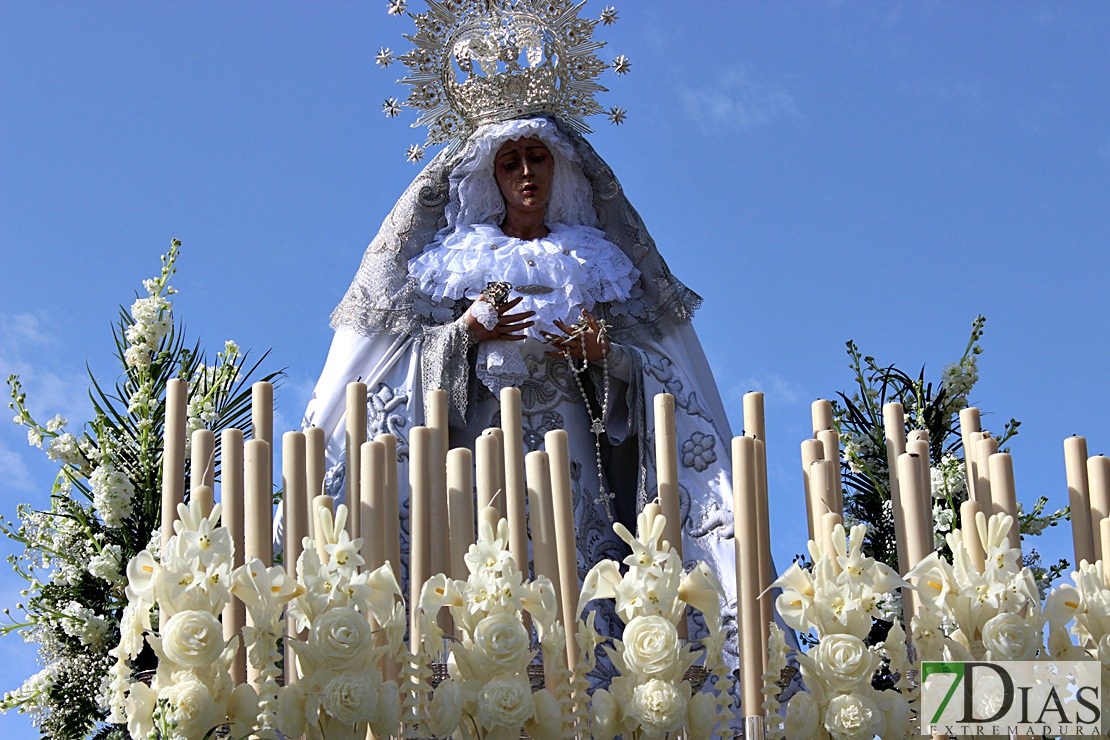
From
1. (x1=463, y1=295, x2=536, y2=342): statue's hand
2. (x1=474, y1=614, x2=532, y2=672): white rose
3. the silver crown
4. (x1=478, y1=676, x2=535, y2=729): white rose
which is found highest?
the silver crown

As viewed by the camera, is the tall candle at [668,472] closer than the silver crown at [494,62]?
Yes

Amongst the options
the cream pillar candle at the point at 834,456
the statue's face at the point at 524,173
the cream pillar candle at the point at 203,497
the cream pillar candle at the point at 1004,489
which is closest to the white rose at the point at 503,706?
the cream pillar candle at the point at 203,497

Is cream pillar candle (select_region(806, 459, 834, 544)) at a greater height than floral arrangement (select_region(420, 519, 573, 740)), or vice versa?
cream pillar candle (select_region(806, 459, 834, 544))

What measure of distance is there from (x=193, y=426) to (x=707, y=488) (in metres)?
1.43

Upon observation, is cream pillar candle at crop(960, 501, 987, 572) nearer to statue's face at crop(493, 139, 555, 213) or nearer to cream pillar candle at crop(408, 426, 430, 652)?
cream pillar candle at crop(408, 426, 430, 652)

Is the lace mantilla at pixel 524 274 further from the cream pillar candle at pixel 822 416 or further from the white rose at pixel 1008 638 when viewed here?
the white rose at pixel 1008 638

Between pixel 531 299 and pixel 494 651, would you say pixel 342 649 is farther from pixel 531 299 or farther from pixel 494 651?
pixel 531 299

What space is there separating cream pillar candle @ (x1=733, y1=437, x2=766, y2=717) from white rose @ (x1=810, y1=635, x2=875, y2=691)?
0.17 meters

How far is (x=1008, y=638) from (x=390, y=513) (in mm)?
1185

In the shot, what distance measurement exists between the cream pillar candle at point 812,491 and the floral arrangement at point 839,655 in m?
0.17

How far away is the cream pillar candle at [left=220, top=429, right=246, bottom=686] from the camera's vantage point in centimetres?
322

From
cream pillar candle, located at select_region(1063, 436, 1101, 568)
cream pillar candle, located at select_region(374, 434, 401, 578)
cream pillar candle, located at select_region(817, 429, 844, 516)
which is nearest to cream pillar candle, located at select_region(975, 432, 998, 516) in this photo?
cream pillar candle, located at select_region(1063, 436, 1101, 568)

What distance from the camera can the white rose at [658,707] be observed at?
2.87 metres

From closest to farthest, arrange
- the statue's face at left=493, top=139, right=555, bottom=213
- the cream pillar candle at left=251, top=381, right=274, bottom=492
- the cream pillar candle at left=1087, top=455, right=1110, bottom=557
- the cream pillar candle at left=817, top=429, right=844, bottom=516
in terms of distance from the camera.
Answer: the cream pillar candle at left=817, top=429, right=844, bottom=516, the cream pillar candle at left=1087, top=455, right=1110, bottom=557, the cream pillar candle at left=251, top=381, right=274, bottom=492, the statue's face at left=493, top=139, right=555, bottom=213
